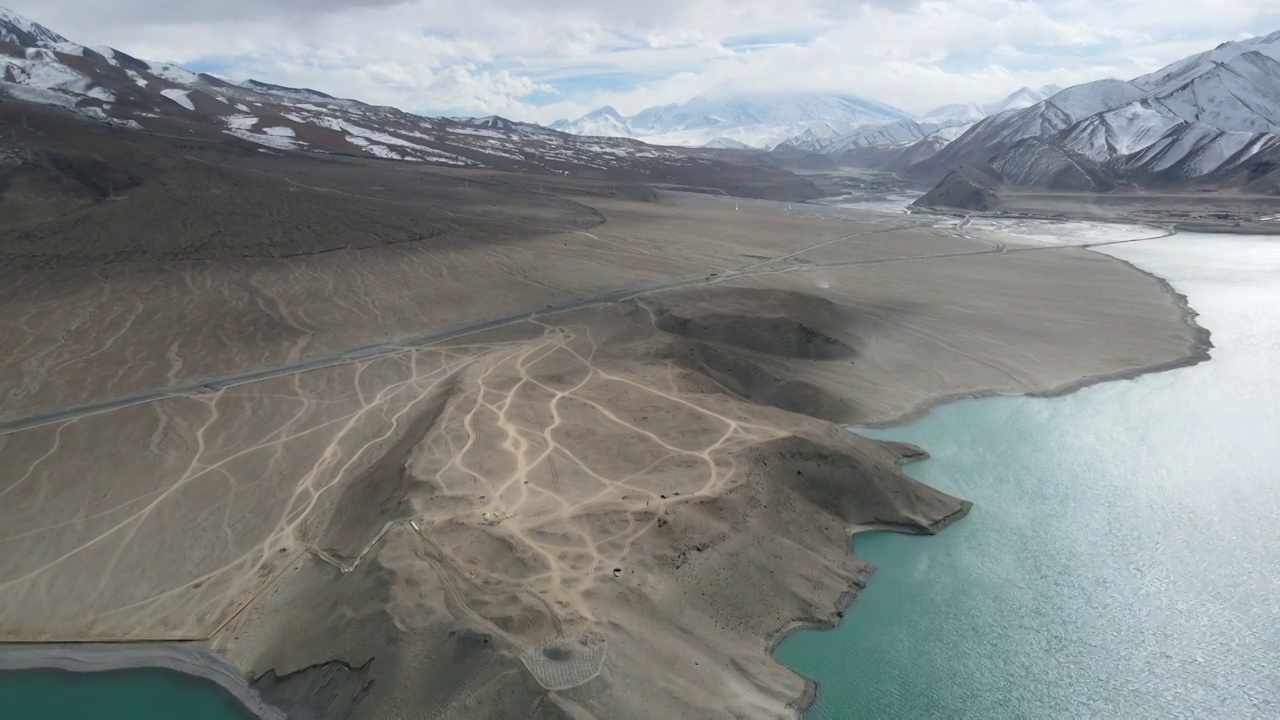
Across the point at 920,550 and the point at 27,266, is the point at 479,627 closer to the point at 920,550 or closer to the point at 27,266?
the point at 920,550

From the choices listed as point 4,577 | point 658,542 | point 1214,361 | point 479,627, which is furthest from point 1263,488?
point 4,577

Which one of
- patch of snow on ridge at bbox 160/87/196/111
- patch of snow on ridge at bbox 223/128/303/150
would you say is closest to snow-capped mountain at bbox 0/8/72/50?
patch of snow on ridge at bbox 160/87/196/111

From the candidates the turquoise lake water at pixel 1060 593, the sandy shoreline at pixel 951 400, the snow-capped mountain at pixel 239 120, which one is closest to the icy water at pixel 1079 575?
the turquoise lake water at pixel 1060 593

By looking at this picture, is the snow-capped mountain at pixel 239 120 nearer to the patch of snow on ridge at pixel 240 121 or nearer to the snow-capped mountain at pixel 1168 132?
the patch of snow on ridge at pixel 240 121

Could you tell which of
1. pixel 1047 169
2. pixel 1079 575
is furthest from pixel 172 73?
pixel 1079 575

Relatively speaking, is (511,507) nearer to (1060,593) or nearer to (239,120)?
(1060,593)

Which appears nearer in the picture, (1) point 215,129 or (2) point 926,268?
(2) point 926,268

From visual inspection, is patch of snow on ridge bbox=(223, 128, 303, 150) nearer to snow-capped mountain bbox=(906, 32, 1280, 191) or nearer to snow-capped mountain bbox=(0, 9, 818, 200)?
snow-capped mountain bbox=(0, 9, 818, 200)
